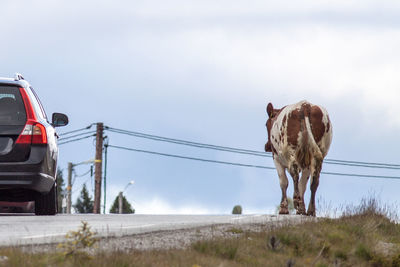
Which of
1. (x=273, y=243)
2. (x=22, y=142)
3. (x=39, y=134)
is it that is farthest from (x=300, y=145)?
(x=273, y=243)

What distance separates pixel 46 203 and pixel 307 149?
207 inches

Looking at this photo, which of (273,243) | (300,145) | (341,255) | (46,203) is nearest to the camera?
(273,243)

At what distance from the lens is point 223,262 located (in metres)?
9.11

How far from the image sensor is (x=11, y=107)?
13648 mm

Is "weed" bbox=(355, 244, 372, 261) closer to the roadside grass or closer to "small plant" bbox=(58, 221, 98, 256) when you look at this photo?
the roadside grass

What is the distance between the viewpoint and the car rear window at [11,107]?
13.5m

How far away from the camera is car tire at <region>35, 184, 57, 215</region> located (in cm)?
1489

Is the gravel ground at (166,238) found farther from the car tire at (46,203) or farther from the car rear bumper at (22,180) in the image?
the car tire at (46,203)

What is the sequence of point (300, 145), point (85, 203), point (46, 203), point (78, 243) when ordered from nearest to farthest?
point (78, 243)
point (46, 203)
point (300, 145)
point (85, 203)

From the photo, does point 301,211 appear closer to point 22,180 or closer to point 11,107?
point 22,180

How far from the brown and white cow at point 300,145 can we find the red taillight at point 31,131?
5393mm

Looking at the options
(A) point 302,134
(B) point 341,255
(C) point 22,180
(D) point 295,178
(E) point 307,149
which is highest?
(A) point 302,134

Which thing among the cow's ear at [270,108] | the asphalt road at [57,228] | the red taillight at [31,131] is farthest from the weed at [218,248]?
the cow's ear at [270,108]

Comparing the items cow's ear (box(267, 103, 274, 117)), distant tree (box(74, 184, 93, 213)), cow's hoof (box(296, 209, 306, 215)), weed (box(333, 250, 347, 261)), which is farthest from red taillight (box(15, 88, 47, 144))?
distant tree (box(74, 184, 93, 213))
